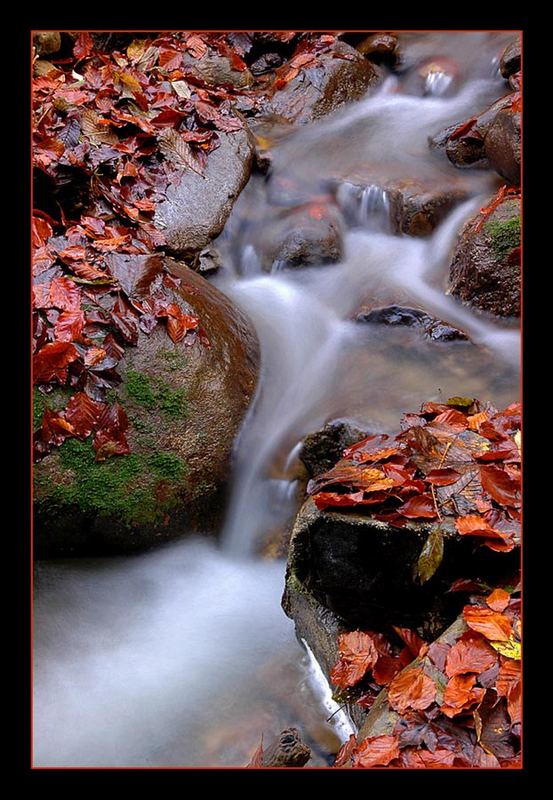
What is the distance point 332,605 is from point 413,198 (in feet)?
15.6

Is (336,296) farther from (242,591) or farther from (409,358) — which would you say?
(242,591)

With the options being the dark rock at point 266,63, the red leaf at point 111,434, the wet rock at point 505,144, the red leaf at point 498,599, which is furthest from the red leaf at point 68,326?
the dark rock at point 266,63

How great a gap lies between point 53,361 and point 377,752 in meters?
2.86

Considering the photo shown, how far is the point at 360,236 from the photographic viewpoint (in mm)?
7047

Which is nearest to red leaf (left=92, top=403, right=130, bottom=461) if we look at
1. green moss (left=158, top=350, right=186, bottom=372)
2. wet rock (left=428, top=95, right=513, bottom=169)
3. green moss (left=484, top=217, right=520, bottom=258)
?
green moss (left=158, top=350, right=186, bottom=372)

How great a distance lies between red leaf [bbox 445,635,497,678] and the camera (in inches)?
105

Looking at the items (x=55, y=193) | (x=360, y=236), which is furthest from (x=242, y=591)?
(x=360, y=236)

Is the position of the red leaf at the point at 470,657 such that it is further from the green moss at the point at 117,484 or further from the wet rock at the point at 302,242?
the wet rock at the point at 302,242

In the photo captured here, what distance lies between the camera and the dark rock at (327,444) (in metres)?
4.50

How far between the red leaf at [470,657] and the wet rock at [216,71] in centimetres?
787

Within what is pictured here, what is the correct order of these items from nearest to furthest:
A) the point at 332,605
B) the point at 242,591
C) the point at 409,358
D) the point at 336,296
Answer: the point at 332,605 → the point at 242,591 → the point at 409,358 → the point at 336,296

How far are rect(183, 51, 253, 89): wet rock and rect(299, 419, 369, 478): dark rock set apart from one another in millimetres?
5951

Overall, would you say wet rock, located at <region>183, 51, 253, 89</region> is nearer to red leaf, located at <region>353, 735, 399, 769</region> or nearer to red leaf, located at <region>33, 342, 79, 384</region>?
red leaf, located at <region>33, 342, 79, 384</region>

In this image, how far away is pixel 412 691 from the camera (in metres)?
2.71
